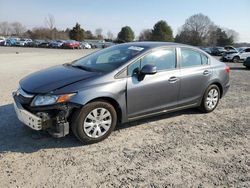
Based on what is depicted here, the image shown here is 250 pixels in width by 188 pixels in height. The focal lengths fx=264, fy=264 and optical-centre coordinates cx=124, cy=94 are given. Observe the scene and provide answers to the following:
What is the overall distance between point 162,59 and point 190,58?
0.84 metres

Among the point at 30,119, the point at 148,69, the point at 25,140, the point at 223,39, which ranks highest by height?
the point at 223,39

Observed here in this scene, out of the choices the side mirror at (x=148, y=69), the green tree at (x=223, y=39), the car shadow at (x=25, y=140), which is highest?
the green tree at (x=223, y=39)

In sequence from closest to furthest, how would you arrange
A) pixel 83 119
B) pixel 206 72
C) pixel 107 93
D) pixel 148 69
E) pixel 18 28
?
pixel 83 119 < pixel 107 93 < pixel 148 69 < pixel 206 72 < pixel 18 28

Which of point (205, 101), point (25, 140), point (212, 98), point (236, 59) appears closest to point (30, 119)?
point (25, 140)

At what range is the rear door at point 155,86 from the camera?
4.51m

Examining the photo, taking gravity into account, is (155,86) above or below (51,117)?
above

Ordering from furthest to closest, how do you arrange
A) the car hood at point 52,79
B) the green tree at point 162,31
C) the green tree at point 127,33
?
the green tree at point 127,33 < the green tree at point 162,31 < the car hood at point 52,79

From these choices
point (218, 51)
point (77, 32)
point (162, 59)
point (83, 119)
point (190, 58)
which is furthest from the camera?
point (77, 32)

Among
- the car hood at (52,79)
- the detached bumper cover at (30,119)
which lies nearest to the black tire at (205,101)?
the car hood at (52,79)

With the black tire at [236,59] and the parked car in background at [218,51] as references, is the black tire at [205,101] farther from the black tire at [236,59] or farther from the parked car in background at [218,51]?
the parked car in background at [218,51]

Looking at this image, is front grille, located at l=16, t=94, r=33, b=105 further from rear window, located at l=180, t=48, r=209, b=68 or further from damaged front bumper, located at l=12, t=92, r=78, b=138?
rear window, located at l=180, t=48, r=209, b=68

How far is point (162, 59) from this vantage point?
5.00 metres

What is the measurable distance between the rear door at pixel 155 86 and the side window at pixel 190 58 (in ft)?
0.84

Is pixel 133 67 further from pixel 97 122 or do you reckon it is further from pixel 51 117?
pixel 51 117
